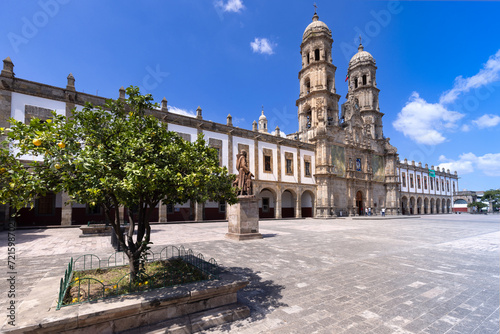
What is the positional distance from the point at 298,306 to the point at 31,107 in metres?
20.6

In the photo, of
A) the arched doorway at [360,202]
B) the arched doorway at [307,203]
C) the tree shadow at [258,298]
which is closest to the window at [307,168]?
the arched doorway at [307,203]

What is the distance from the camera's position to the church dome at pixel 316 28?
3347cm

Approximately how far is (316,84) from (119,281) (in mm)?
33702

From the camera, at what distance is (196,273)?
4531 millimetres

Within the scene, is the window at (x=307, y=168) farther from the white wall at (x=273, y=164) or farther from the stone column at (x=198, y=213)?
the stone column at (x=198, y=213)

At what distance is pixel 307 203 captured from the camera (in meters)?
32.1

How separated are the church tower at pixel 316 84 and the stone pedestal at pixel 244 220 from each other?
22.1 meters

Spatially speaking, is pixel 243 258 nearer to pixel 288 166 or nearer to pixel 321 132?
pixel 288 166

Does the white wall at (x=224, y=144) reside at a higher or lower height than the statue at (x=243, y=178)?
higher

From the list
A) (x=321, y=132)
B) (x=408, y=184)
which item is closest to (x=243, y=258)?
(x=321, y=132)

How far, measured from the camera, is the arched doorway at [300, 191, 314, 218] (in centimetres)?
3161

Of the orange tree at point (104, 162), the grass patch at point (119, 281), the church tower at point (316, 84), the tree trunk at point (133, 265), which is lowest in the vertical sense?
the grass patch at point (119, 281)

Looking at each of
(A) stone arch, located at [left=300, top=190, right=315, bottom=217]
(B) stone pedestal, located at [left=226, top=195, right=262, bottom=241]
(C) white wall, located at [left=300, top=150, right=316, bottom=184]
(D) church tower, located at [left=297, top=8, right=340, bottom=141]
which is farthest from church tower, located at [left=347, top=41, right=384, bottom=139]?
(B) stone pedestal, located at [left=226, top=195, right=262, bottom=241]

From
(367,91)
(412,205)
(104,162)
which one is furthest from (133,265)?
(412,205)
